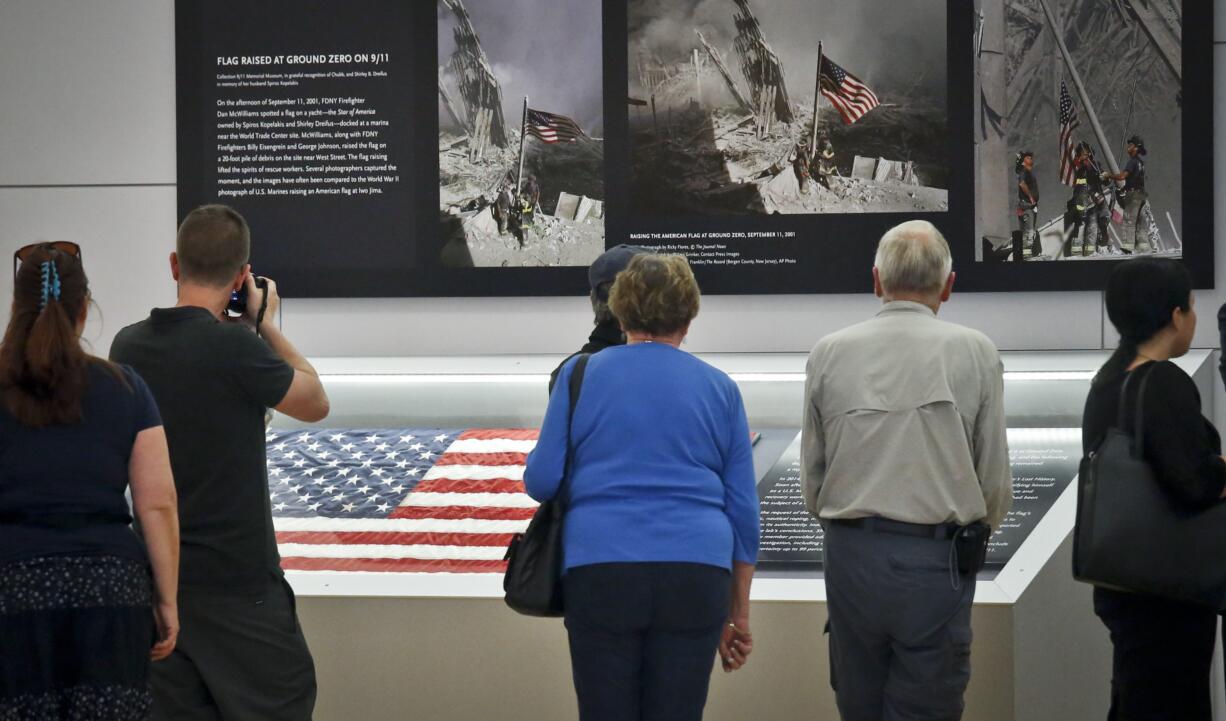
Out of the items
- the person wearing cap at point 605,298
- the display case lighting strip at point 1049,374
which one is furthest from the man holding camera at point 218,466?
the display case lighting strip at point 1049,374

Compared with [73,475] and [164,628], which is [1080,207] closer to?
[164,628]

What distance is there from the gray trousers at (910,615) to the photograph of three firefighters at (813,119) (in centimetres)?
264

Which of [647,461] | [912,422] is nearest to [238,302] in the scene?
[647,461]

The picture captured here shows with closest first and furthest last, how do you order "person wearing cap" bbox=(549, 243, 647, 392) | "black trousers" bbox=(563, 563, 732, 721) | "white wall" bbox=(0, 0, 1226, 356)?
"black trousers" bbox=(563, 563, 732, 721)
"person wearing cap" bbox=(549, 243, 647, 392)
"white wall" bbox=(0, 0, 1226, 356)

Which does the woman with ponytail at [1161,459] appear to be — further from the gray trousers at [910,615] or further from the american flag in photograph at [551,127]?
the american flag in photograph at [551,127]

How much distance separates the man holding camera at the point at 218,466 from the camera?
9.11ft

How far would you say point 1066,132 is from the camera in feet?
17.0

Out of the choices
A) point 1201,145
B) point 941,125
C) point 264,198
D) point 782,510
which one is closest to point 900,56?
point 941,125

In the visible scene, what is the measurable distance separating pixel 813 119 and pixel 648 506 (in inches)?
119

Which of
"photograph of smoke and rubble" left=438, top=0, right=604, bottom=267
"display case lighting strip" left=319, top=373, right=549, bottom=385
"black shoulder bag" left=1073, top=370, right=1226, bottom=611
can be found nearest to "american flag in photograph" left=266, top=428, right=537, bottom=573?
"display case lighting strip" left=319, top=373, right=549, bottom=385

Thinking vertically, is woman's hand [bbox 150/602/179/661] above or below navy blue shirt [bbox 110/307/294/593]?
below

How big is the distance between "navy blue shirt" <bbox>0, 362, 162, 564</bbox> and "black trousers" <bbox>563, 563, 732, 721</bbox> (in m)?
0.92

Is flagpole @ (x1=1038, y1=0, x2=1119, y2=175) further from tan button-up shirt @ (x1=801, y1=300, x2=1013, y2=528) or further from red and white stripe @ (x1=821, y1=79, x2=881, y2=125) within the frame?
tan button-up shirt @ (x1=801, y1=300, x2=1013, y2=528)

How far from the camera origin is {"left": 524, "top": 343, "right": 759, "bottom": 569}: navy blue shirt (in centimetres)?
265
